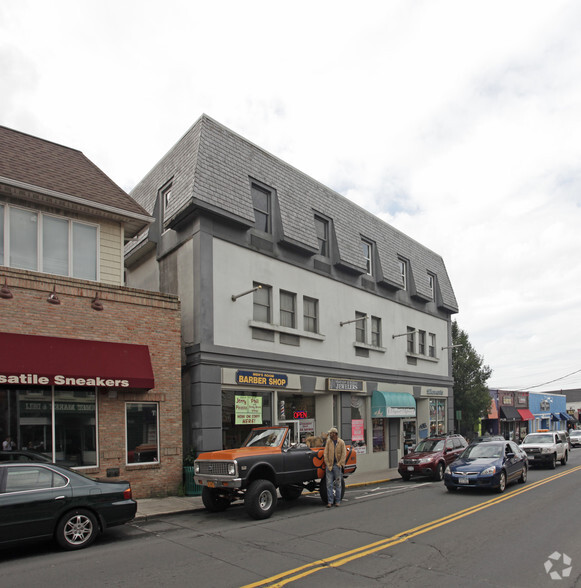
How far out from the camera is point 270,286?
19203 mm

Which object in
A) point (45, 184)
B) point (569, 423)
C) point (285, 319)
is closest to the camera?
point (45, 184)

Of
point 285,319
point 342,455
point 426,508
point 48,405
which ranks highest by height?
point 285,319

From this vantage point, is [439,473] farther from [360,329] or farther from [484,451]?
[360,329]

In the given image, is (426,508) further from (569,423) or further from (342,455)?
(569,423)

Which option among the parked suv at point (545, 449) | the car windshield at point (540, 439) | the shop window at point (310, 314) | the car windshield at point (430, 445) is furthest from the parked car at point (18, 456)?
the car windshield at point (540, 439)

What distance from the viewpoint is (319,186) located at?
2320cm

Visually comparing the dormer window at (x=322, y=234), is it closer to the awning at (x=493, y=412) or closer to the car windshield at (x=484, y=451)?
the car windshield at (x=484, y=451)

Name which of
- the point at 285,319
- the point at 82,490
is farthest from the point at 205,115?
the point at 82,490

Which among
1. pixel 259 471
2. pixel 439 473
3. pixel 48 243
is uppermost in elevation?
pixel 48 243

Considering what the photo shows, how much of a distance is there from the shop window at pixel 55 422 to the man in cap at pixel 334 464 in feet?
19.0

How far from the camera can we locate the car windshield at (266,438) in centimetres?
1312

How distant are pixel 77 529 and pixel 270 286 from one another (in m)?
11.2

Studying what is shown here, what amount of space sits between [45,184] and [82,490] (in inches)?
330

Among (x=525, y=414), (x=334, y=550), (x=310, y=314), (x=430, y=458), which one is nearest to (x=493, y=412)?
(x=525, y=414)
